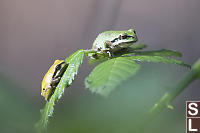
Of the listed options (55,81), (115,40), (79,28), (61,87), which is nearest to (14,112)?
(61,87)

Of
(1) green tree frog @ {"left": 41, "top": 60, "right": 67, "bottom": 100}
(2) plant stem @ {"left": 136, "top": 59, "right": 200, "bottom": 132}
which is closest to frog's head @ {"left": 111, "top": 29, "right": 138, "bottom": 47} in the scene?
(1) green tree frog @ {"left": 41, "top": 60, "right": 67, "bottom": 100}

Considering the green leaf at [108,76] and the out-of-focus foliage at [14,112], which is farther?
the green leaf at [108,76]

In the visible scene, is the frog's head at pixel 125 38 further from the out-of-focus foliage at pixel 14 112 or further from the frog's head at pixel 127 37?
the out-of-focus foliage at pixel 14 112

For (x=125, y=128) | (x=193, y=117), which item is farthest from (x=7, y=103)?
(x=193, y=117)

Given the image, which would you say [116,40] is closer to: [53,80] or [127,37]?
[127,37]

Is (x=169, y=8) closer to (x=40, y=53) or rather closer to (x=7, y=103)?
(x=40, y=53)

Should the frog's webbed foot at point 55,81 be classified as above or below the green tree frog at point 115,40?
below

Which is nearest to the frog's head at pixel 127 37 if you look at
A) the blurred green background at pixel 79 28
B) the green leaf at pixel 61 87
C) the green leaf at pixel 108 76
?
the green leaf at pixel 61 87

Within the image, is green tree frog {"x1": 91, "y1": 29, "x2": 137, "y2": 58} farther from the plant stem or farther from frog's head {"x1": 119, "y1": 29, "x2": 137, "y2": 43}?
the plant stem
